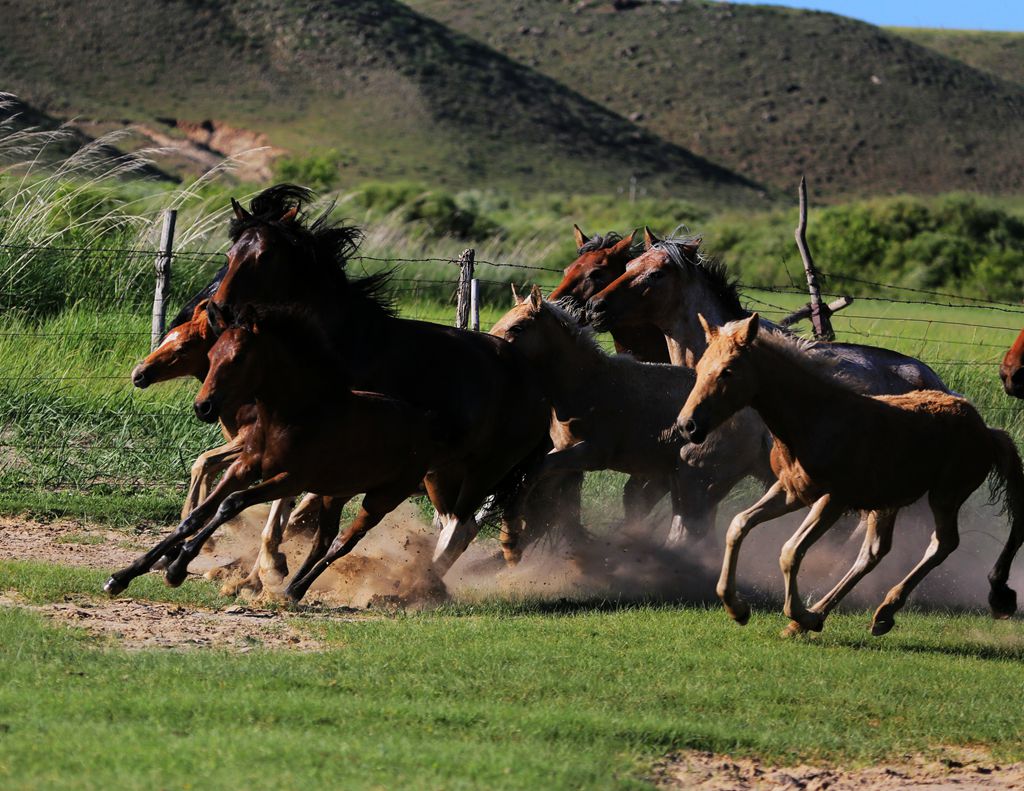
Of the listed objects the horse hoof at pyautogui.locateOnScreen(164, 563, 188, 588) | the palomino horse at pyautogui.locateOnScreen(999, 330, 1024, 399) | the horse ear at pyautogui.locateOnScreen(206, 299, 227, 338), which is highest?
the palomino horse at pyautogui.locateOnScreen(999, 330, 1024, 399)

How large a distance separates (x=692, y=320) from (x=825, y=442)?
254 cm

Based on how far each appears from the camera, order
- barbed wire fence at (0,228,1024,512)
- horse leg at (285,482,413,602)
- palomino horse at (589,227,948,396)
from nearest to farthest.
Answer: horse leg at (285,482,413,602) → palomino horse at (589,227,948,396) → barbed wire fence at (0,228,1024,512)

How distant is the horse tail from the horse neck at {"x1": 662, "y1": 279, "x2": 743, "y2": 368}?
7.38 ft

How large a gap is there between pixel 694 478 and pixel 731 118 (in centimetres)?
7097

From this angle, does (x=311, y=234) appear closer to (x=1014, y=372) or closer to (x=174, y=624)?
(x=174, y=624)

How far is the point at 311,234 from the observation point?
29.7ft

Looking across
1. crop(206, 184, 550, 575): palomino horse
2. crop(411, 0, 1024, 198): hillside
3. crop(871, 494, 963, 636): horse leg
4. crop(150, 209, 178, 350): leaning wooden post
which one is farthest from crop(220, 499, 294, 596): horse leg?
crop(411, 0, 1024, 198): hillside

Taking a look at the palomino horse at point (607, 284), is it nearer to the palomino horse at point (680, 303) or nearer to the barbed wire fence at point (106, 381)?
the palomino horse at point (680, 303)

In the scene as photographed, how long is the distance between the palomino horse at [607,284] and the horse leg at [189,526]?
3.37m

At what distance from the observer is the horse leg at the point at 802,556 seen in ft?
27.0

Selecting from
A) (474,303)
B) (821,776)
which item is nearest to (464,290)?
(474,303)

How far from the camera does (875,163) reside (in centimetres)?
7575

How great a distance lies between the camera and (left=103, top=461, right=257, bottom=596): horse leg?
310 inches

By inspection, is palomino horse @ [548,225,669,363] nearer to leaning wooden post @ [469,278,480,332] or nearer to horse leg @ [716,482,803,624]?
leaning wooden post @ [469,278,480,332]
